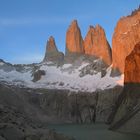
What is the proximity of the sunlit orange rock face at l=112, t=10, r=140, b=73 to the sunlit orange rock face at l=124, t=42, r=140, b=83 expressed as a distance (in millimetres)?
75177

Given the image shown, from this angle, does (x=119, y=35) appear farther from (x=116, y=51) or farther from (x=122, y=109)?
(x=122, y=109)

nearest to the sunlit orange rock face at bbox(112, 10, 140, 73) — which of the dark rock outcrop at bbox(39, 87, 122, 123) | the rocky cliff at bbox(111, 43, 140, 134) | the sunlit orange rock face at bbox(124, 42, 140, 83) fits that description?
the dark rock outcrop at bbox(39, 87, 122, 123)

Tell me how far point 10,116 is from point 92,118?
4911 inches

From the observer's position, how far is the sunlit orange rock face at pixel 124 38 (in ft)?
585

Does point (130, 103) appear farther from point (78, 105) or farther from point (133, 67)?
point (78, 105)

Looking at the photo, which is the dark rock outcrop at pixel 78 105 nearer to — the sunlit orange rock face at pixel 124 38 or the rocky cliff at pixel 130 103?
the sunlit orange rock face at pixel 124 38

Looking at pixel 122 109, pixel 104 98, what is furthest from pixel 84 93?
pixel 122 109

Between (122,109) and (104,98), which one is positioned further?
(104,98)

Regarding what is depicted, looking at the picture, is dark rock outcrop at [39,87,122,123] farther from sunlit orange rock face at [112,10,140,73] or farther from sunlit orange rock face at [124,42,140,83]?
sunlit orange rock face at [124,42,140,83]

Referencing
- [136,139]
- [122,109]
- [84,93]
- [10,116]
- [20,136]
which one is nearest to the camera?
[20,136]

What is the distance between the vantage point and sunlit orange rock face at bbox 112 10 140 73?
178 meters

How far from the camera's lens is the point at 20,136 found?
2931 centimetres

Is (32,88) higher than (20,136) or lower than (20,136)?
higher

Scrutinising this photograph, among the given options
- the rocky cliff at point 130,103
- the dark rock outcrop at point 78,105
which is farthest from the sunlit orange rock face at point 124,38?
the rocky cliff at point 130,103
